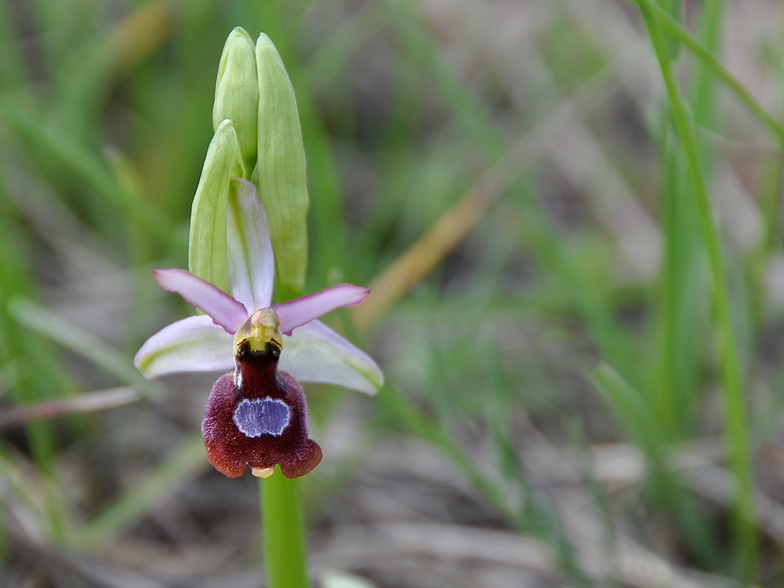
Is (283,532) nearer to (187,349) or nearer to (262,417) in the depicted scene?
(262,417)

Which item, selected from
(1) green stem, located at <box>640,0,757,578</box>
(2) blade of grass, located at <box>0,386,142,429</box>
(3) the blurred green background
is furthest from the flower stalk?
(1) green stem, located at <box>640,0,757,578</box>

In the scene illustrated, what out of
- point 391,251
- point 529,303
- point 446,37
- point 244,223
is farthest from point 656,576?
point 446,37

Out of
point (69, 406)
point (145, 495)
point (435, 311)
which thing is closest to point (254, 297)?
point (69, 406)

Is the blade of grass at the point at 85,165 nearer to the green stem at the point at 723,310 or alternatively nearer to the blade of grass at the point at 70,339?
the blade of grass at the point at 70,339

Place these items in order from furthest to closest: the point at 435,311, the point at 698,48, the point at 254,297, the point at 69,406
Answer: the point at 435,311
the point at 69,406
the point at 698,48
the point at 254,297

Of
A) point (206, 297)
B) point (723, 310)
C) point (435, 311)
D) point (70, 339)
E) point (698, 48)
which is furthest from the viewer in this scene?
point (435, 311)

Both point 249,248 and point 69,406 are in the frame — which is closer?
point 249,248

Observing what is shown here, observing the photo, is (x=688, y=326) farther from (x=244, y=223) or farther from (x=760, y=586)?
(x=244, y=223)

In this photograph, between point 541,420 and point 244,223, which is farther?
point 541,420
